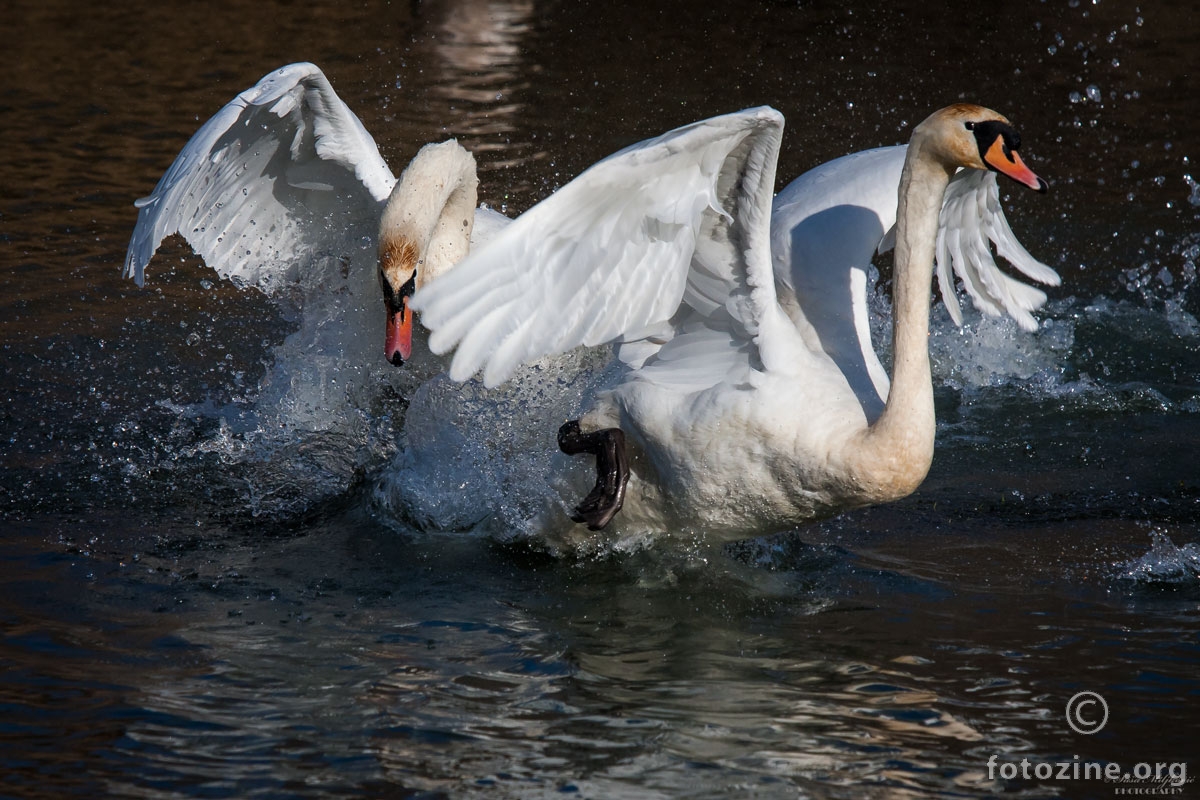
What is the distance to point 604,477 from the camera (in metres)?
5.23

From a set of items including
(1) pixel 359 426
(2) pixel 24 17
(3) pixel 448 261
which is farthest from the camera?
(2) pixel 24 17

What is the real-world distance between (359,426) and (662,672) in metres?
2.71

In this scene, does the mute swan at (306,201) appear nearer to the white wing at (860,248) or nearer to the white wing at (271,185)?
the white wing at (271,185)

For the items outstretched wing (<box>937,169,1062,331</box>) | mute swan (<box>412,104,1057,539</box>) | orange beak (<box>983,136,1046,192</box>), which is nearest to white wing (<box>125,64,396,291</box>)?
mute swan (<box>412,104,1057,539</box>)

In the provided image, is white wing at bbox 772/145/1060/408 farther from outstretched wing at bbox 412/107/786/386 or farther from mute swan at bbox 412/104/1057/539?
outstretched wing at bbox 412/107/786/386

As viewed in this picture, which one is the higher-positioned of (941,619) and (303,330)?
(303,330)

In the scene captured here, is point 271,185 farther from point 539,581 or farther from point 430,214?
point 539,581

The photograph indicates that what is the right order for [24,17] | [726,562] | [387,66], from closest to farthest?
[726,562] < [387,66] < [24,17]

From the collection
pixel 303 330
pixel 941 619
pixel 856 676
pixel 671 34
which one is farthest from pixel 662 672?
pixel 671 34

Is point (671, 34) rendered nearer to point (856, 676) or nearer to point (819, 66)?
point (819, 66)

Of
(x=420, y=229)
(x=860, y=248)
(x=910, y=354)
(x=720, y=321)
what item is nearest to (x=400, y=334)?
(x=420, y=229)

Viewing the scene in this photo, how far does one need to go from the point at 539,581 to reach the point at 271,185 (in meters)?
2.54

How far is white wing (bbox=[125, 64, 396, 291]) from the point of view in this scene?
5816 millimetres

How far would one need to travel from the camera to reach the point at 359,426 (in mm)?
6867
